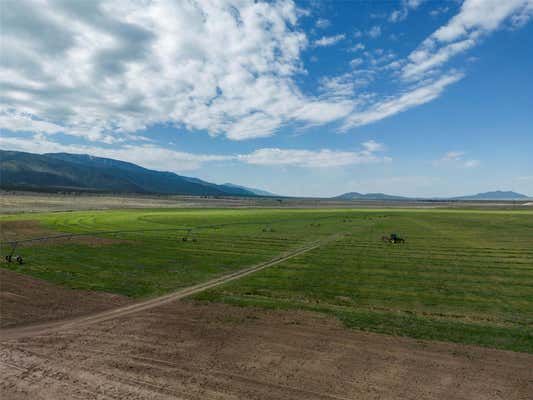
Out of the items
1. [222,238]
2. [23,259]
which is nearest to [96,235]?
[23,259]

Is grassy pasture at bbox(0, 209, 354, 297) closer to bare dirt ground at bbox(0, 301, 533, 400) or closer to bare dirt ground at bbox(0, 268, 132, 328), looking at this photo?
bare dirt ground at bbox(0, 268, 132, 328)

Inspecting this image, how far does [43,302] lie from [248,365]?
1462 cm

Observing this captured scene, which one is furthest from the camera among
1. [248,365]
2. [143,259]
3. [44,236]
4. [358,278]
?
[44,236]

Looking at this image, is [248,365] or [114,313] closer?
[248,365]

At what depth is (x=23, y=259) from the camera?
92.3 ft

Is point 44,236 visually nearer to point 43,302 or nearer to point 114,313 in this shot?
point 43,302

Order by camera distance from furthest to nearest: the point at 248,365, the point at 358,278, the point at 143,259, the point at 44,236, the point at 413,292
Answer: the point at 44,236 → the point at 143,259 → the point at 358,278 → the point at 413,292 → the point at 248,365

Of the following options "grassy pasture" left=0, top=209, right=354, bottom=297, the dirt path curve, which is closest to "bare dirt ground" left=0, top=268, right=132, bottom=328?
the dirt path curve

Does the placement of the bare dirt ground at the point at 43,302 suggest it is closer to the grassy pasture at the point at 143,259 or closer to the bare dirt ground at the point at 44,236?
the grassy pasture at the point at 143,259

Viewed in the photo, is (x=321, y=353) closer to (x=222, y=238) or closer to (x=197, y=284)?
(x=197, y=284)

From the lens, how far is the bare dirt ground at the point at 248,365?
10023mm

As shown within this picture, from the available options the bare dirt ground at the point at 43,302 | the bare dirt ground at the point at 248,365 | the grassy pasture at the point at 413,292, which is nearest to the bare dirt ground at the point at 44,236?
the bare dirt ground at the point at 43,302

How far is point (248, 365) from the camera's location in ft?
37.9

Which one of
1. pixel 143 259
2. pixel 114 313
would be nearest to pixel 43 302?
pixel 114 313
